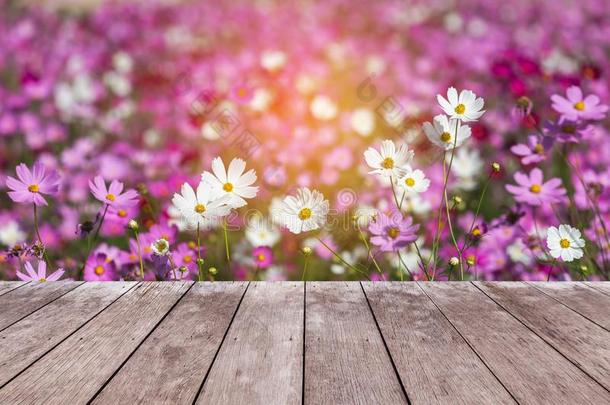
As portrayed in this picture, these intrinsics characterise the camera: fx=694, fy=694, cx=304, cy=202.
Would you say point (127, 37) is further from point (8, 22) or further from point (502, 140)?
point (502, 140)

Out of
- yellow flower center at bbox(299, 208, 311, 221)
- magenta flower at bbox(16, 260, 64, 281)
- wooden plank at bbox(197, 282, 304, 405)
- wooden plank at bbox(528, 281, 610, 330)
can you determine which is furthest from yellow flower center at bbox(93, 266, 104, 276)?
wooden plank at bbox(528, 281, 610, 330)

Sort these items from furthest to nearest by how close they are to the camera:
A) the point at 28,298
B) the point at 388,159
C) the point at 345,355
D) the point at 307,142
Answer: the point at 307,142, the point at 388,159, the point at 28,298, the point at 345,355

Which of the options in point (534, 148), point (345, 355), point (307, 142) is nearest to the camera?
point (345, 355)

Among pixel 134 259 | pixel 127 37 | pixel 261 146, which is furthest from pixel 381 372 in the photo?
pixel 127 37

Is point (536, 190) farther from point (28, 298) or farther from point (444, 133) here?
point (28, 298)

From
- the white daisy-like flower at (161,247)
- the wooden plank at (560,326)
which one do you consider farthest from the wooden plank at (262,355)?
the wooden plank at (560,326)

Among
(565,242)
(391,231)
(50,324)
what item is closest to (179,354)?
(50,324)
